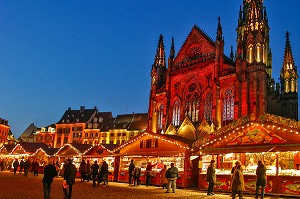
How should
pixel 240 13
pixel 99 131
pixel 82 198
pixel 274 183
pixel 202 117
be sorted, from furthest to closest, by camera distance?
pixel 99 131 < pixel 240 13 < pixel 202 117 < pixel 274 183 < pixel 82 198

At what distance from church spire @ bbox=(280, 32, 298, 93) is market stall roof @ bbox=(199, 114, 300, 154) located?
1250 inches

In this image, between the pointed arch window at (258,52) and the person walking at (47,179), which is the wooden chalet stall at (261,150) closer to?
the person walking at (47,179)

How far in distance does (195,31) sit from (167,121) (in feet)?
45.5

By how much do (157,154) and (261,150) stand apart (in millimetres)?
9028

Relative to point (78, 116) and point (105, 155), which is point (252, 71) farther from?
point (78, 116)

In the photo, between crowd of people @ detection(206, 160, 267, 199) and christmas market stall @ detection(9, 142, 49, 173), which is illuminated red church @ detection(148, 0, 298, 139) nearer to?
christmas market stall @ detection(9, 142, 49, 173)

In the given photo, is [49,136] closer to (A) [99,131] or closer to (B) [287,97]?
(A) [99,131]

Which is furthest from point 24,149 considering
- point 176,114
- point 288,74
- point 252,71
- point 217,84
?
point 288,74

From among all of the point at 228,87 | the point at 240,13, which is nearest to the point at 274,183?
the point at 228,87

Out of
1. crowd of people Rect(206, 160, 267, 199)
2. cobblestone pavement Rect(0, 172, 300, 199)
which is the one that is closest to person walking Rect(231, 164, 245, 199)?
crowd of people Rect(206, 160, 267, 199)

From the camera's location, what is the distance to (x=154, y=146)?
28.3 metres

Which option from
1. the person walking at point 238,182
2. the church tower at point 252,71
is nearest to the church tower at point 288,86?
the church tower at point 252,71

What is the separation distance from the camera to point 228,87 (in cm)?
4406

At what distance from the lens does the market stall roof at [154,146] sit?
25859 millimetres
